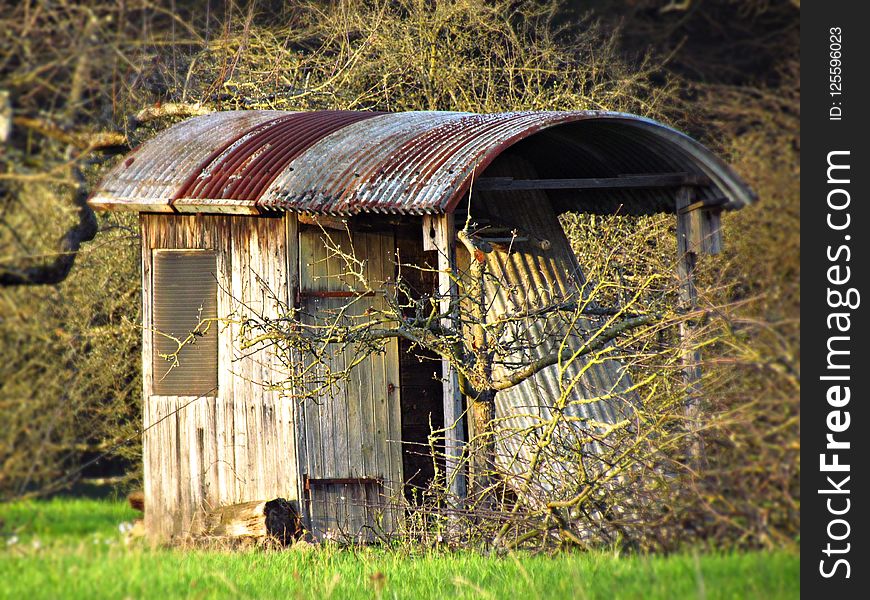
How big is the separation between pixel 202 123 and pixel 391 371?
368 cm

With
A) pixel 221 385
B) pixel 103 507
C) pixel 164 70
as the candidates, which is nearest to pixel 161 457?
pixel 221 385

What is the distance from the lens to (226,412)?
1147 cm

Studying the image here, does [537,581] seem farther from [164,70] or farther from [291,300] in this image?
[164,70]

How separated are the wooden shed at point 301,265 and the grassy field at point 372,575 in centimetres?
220

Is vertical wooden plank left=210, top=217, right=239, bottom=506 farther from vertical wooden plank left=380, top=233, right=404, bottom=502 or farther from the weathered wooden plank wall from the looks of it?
vertical wooden plank left=380, top=233, right=404, bottom=502

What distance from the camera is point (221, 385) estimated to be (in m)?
11.5

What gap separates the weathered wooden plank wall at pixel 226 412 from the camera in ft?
36.7

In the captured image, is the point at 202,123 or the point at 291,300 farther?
the point at 202,123

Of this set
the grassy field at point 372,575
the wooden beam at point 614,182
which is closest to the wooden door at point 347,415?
the wooden beam at point 614,182

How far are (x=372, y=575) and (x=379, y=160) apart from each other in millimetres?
4654

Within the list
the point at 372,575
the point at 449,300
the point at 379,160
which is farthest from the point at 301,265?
the point at 372,575

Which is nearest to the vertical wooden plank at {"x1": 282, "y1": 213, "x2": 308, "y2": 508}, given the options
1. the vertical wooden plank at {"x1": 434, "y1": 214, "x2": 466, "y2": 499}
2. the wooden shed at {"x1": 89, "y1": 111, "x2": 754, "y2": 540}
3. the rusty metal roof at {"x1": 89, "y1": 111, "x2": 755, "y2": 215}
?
the wooden shed at {"x1": 89, "y1": 111, "x2": 754, "y2": 540}

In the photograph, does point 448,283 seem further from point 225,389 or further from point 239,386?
point 225,389

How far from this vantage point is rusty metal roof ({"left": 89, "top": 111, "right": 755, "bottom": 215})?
1011cm
